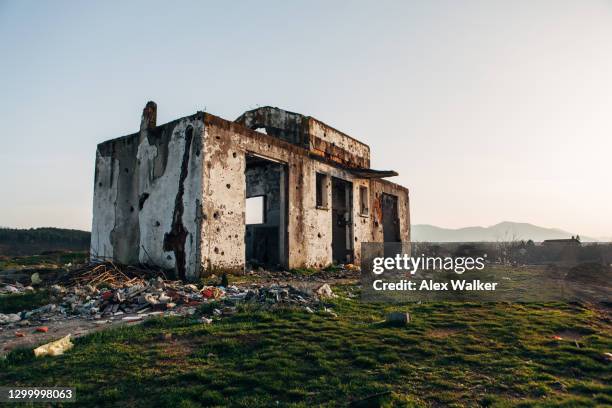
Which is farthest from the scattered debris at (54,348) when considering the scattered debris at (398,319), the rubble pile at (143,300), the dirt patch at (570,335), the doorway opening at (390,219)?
the doorway opening at (390,219)

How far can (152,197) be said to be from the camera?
36.1 ft

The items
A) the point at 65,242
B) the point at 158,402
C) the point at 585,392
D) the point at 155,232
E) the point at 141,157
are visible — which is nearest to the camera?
the point at 158,402

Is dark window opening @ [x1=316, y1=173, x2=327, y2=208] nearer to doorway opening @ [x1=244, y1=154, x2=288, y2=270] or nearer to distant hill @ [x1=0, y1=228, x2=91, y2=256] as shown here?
doorway opening @ [x1=244, y1=154, x2=288, y2=270]

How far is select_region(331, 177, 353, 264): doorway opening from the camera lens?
1667 cm

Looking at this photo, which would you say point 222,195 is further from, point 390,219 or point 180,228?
point 390,219

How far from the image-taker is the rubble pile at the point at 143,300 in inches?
267

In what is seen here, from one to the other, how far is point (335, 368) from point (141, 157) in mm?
9440

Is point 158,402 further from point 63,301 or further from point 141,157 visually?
point 141,157

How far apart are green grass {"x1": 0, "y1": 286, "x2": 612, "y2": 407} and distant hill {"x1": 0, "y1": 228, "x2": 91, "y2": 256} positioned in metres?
26.0

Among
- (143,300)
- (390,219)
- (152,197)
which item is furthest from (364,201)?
(143,300)

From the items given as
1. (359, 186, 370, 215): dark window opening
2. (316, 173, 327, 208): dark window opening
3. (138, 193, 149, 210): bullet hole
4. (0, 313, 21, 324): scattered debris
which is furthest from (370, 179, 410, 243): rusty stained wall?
(0, 313, 21, 324): scattered debris

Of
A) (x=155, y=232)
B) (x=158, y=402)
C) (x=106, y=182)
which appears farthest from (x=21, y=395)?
(x=106, y=182)

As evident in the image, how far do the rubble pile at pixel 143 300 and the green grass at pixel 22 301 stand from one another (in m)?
0.15

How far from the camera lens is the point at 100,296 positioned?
304 inches
